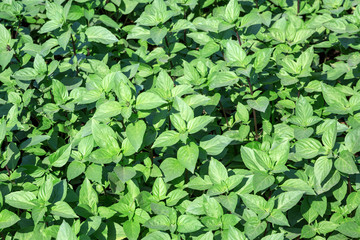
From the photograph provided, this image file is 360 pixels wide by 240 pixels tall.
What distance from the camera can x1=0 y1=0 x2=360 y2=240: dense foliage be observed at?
2809 mm

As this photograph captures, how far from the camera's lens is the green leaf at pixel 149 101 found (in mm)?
2842

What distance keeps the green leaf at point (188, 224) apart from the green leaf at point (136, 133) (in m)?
0.54

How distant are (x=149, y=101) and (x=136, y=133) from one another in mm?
232

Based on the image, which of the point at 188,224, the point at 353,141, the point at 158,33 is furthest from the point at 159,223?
the point at 158,33

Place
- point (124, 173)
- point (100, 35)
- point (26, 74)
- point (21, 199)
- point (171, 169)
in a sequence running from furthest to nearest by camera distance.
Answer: point (100, 35) → point (26, 74) → point (171, 169) → point (124, 173) → point (21, 199)

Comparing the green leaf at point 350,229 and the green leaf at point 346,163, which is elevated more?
the green leaf at point 346,163

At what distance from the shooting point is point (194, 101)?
124 inches

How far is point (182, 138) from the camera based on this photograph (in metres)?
2.86

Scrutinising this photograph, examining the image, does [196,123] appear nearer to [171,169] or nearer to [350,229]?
[171,169]

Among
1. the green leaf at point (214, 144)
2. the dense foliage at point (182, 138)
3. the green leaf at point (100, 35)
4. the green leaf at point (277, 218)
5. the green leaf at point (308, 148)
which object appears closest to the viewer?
the green leaf at point (277, 218)

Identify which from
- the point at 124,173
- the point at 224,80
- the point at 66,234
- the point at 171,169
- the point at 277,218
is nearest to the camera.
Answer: the point at 66,234

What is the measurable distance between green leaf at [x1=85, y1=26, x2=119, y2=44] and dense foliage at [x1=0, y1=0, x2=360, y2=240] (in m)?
0.01

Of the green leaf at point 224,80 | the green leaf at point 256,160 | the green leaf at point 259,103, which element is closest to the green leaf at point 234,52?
the green leaf at point 224,80

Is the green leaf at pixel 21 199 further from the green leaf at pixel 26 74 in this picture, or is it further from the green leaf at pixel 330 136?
the green leaf at pixel 330 136
